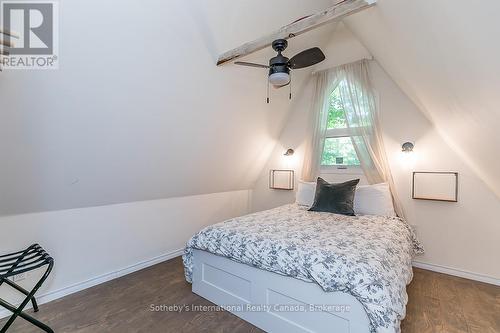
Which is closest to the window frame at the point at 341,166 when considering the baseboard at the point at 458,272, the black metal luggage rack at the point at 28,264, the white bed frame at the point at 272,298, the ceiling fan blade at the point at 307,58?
the baseboard at the point at 458,272

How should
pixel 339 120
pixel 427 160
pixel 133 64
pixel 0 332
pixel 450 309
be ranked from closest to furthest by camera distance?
1. pixel 0 332
2. pixel 133 64
3. pixel 450 309
4. pixel 427 160
5. pixel 339 120

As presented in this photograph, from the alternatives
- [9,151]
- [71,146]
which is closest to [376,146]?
[71,146]

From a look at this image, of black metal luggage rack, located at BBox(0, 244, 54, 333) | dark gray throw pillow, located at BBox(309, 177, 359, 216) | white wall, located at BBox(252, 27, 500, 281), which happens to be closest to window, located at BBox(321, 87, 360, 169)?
white wall, located at BBox(252, 27, 500, 281)

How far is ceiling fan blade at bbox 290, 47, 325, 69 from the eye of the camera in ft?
6.01

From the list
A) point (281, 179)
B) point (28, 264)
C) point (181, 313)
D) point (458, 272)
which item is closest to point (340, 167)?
point (281, 179)

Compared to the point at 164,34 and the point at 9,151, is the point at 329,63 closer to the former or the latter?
the point at 164,34

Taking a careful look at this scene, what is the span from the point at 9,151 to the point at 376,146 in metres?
3.75

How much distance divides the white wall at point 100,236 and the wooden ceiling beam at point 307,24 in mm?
2071

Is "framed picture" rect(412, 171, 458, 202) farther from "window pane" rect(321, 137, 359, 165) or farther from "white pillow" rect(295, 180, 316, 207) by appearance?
"white pillow" rect(295, 180, 316, 207)

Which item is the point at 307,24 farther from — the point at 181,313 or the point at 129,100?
the point at 181,313

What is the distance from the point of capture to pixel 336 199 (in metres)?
3.02

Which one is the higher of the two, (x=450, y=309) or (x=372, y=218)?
(x=372, y=218)

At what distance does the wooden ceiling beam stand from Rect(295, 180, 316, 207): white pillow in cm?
207

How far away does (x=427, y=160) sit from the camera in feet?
9.86
